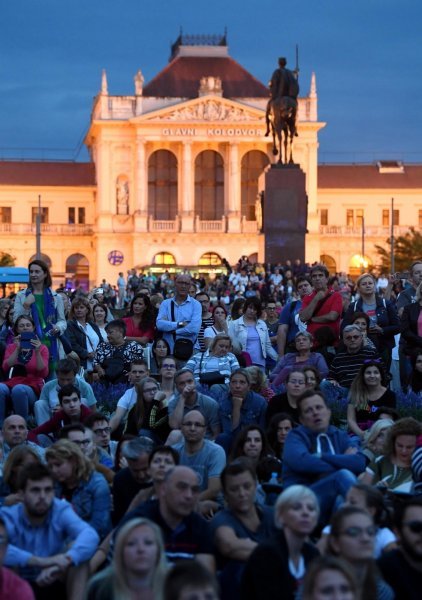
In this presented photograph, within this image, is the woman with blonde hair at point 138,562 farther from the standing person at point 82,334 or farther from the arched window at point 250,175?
the arched window at point 250,175

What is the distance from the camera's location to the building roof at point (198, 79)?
89312mm

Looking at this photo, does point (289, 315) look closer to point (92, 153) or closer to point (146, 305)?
point (146, 305)

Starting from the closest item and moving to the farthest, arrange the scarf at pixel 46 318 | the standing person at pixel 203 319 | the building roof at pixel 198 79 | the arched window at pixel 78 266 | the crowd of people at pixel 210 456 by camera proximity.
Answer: the crowd of people at pixel 210 456 < the scarf at pixel 46 318 < the standing person at pixel 203 319 < the building roof at pixel 198 79 < the arched window at pixel 78 266

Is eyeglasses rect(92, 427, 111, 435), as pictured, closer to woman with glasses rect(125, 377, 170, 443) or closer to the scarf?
woman with glasses rect(125, 377, 170, 443)

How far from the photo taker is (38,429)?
39.7 feet

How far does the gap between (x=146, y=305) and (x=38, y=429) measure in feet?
14.3

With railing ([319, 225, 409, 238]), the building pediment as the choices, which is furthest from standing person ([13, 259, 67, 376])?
railing ([319, 225, 409, 238])

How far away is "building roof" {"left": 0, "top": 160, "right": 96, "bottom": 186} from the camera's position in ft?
305

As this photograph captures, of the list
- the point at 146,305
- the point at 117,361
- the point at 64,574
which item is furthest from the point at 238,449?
the point at 146,305

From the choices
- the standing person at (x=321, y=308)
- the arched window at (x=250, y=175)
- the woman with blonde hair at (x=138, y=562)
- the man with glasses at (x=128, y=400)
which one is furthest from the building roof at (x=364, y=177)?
the woman with blonde hair at (x=138, y=562)

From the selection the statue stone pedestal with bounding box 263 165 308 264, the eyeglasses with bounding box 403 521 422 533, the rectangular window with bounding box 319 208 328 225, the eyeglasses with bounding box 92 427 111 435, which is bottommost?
the eyeglasses with bounding box 403 521 422 533

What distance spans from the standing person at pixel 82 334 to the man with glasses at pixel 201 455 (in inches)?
216

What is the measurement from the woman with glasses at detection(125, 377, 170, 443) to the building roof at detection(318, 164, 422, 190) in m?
82.4

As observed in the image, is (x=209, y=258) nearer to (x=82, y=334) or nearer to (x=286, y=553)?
(x=82, y=334)
